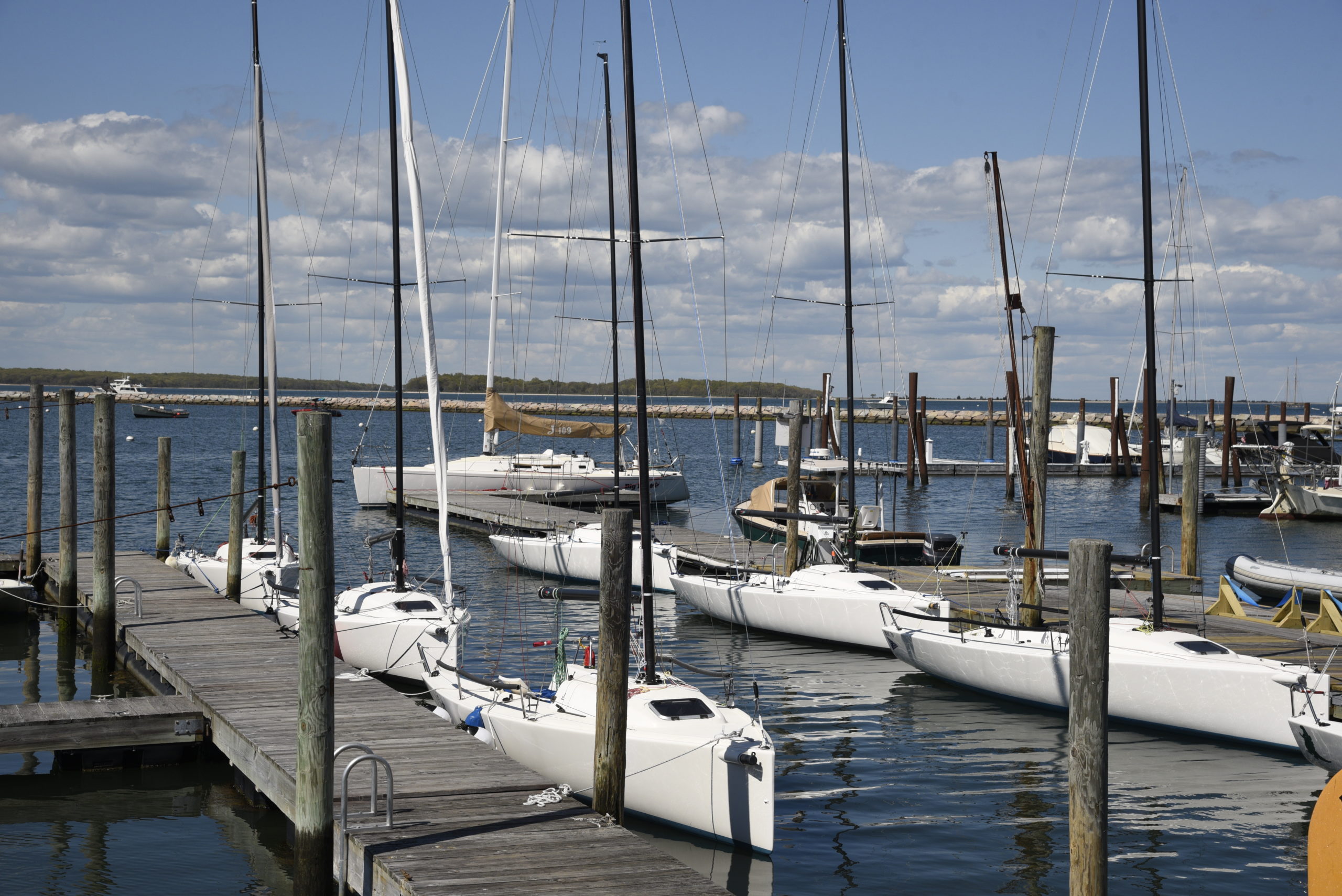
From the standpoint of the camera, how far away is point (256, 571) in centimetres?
2228

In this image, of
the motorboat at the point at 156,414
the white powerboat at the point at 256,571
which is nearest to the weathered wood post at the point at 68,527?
the white powerboat at the point at 256,571

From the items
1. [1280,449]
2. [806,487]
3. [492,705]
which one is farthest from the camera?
[1280,449]

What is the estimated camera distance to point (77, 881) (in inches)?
442

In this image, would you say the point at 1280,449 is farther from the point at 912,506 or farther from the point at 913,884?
the point at 913,884

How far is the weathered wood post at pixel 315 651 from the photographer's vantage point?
937 cm

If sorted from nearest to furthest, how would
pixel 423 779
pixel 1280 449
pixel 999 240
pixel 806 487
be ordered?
pixel 423 779 < pixel 999 240 < pixel 806 487 < pixel 1280 449

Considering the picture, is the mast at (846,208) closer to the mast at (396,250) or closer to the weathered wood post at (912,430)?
the mast at (396,250)

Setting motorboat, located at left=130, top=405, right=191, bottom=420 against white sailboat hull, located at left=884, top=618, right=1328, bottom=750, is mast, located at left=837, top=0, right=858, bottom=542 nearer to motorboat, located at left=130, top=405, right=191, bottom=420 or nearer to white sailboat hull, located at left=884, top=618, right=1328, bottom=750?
white sailboat hull, located at left=884, top=618, right=1328, bottom=750

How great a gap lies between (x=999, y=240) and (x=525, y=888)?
830 inches

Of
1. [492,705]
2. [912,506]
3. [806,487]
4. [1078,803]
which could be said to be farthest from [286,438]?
[1078,803]

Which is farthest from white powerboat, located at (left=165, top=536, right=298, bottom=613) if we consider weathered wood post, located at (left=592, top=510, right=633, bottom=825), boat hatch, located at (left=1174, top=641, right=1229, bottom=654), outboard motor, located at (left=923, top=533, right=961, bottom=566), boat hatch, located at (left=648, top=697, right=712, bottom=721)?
boat hatch, located at (left=1174, top=641, right=1229, bottom=654)

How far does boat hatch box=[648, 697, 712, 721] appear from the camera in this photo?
1177cm

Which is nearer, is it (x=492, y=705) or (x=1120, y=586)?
(x=492, y=705)

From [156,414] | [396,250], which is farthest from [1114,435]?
[156,414]
